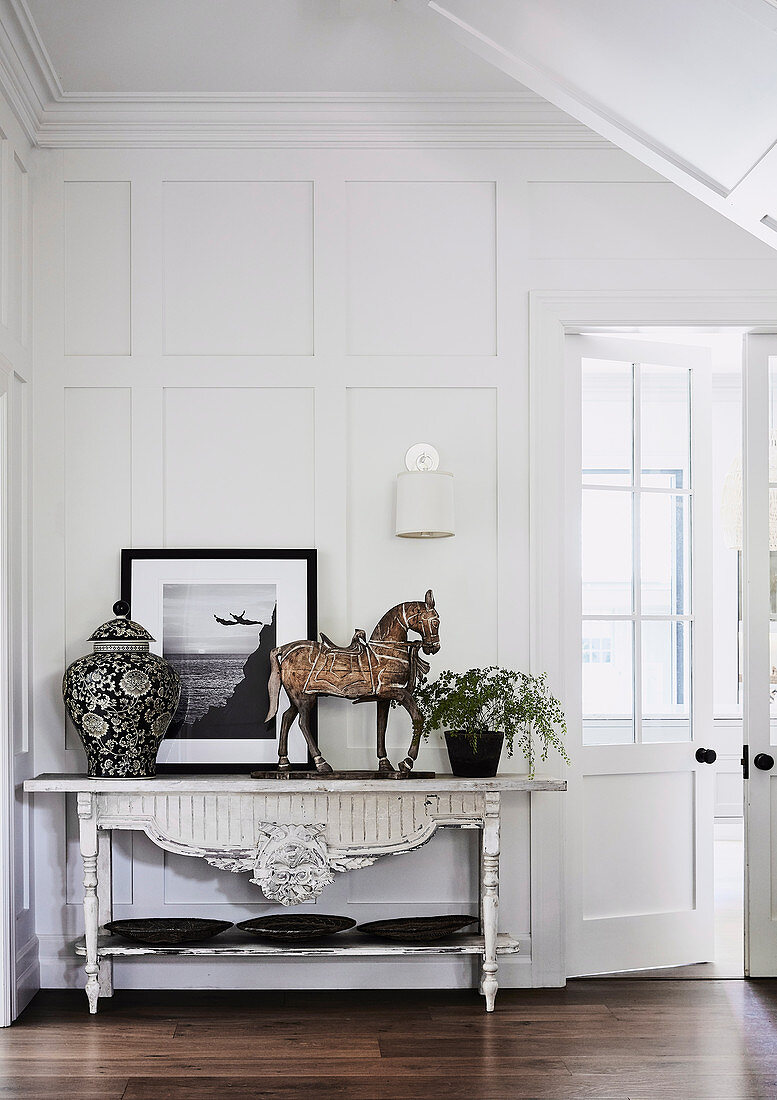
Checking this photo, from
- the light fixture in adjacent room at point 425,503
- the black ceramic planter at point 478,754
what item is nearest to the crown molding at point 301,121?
the light fixture in adjacent room at point 425,503

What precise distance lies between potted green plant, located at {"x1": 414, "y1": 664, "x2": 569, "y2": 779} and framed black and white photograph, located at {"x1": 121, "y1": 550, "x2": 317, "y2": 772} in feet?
1.64

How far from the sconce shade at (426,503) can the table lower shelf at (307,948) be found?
137 centimetres

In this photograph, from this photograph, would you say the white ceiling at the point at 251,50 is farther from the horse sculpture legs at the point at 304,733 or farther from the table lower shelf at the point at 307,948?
the table lower shelf at the point at 307,948

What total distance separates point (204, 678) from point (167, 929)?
838 millimetres

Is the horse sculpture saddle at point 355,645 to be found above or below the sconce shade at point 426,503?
below

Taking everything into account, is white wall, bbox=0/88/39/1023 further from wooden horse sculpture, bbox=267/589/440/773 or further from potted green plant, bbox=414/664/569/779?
potted green plant, bbox=414/664/569/779

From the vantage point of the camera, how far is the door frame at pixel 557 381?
12.5 ft

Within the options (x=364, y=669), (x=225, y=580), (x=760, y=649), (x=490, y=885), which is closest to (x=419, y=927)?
(x=490, y=885)

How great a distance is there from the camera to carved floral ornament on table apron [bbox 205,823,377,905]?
339 cm

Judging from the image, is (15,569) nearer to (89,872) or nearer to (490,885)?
(89,872)

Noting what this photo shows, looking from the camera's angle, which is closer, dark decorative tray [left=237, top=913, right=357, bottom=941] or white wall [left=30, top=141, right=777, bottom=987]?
dark decorative tray [left=237, top=913, right=357, bottom=941]

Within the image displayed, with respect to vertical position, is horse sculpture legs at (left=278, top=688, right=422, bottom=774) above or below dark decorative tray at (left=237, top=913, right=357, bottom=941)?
above

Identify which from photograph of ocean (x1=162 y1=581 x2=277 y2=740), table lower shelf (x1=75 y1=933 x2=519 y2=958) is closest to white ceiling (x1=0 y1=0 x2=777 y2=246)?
photograph of ocean (x1=162 y1=581 x2=277 y2=740)

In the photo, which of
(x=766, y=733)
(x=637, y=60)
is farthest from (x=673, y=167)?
(x=766, y=733)
